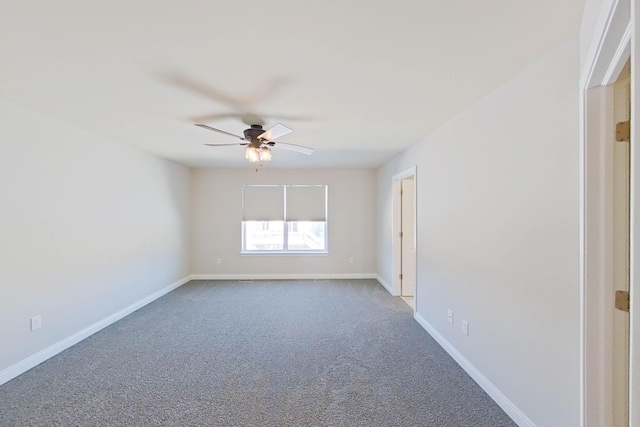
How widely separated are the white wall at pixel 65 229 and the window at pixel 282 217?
79.6 inches

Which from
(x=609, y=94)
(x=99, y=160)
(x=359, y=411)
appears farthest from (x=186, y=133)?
(x=609, y=94)

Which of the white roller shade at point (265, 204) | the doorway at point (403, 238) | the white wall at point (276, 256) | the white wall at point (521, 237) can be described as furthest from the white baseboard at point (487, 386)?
the white roller shade at point (265, 204)

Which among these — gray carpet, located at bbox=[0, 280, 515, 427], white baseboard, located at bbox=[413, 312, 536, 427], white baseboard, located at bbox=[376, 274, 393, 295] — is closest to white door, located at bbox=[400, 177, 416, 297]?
white baseboard, located at bbox=[376, 274, 393, 295]

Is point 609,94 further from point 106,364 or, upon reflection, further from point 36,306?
point 36,306

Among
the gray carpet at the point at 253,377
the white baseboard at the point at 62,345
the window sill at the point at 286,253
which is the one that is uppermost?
the window sill at the point at 286,253

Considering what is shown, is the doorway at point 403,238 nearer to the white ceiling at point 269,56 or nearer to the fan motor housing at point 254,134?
the white ceiling at point 269,56

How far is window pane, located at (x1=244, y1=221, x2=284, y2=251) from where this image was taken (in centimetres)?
669

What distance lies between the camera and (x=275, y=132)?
117 inches

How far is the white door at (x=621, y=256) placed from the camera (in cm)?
140

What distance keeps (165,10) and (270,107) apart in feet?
4.41

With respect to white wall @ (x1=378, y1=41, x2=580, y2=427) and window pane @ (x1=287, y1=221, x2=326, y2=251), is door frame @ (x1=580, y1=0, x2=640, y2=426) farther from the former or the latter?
window pane @ (x1=287, y1=221, x2=326, y2=251)

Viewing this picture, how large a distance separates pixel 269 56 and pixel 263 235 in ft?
16.7

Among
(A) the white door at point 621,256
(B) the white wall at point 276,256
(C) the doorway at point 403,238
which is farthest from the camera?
(B) the white wall at point 276,256

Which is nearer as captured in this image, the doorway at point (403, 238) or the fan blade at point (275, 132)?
the fan blade at point (275, 132)
